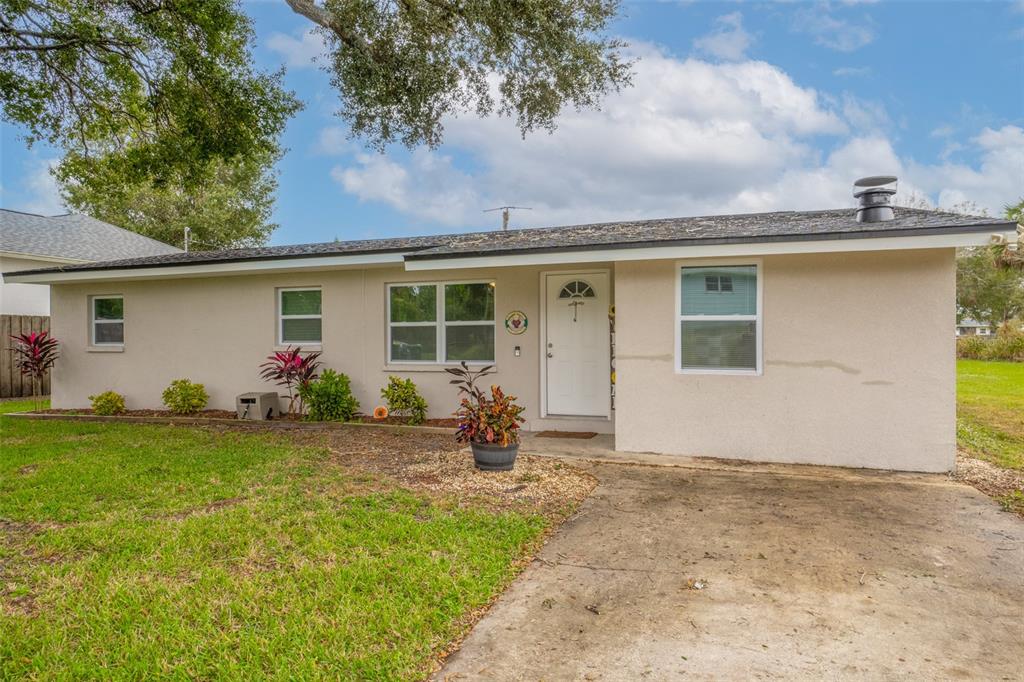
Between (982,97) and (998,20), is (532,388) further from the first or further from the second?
(982,97)

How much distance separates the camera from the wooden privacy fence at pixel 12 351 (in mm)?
13099

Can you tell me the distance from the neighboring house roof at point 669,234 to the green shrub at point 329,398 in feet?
6.55

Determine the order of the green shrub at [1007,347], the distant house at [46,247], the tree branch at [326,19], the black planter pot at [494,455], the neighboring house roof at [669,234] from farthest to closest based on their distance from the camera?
the green shrub at [1007,347]
the distant house at [46,247]
the tree branch at [326,19]
the black planter pot at [494,455]
the neighboring house roof at [669,234]

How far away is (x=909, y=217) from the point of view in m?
6.43

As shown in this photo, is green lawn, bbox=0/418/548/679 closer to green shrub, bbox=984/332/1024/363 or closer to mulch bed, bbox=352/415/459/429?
mulch bed, bbox=352/415/459/429

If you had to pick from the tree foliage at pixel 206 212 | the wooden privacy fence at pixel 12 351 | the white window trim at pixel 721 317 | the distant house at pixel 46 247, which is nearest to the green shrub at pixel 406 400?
the white window trim at pixel 721 317

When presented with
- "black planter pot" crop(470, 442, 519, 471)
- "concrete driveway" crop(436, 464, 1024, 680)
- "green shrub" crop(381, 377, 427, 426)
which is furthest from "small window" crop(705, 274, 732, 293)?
"green shrub" crop(381, 377, 427, 426)

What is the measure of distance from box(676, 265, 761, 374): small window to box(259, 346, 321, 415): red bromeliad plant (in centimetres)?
598

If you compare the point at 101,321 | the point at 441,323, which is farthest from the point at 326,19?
the point at 101,321

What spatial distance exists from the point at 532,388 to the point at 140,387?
25.0 feet

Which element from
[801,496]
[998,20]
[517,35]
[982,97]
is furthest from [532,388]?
[982,97]

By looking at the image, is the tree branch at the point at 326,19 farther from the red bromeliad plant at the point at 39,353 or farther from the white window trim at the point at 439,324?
the red bromeliad plant at the point at 39,353

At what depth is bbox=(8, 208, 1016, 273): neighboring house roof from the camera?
18.5 ft

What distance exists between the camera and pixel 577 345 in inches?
337
